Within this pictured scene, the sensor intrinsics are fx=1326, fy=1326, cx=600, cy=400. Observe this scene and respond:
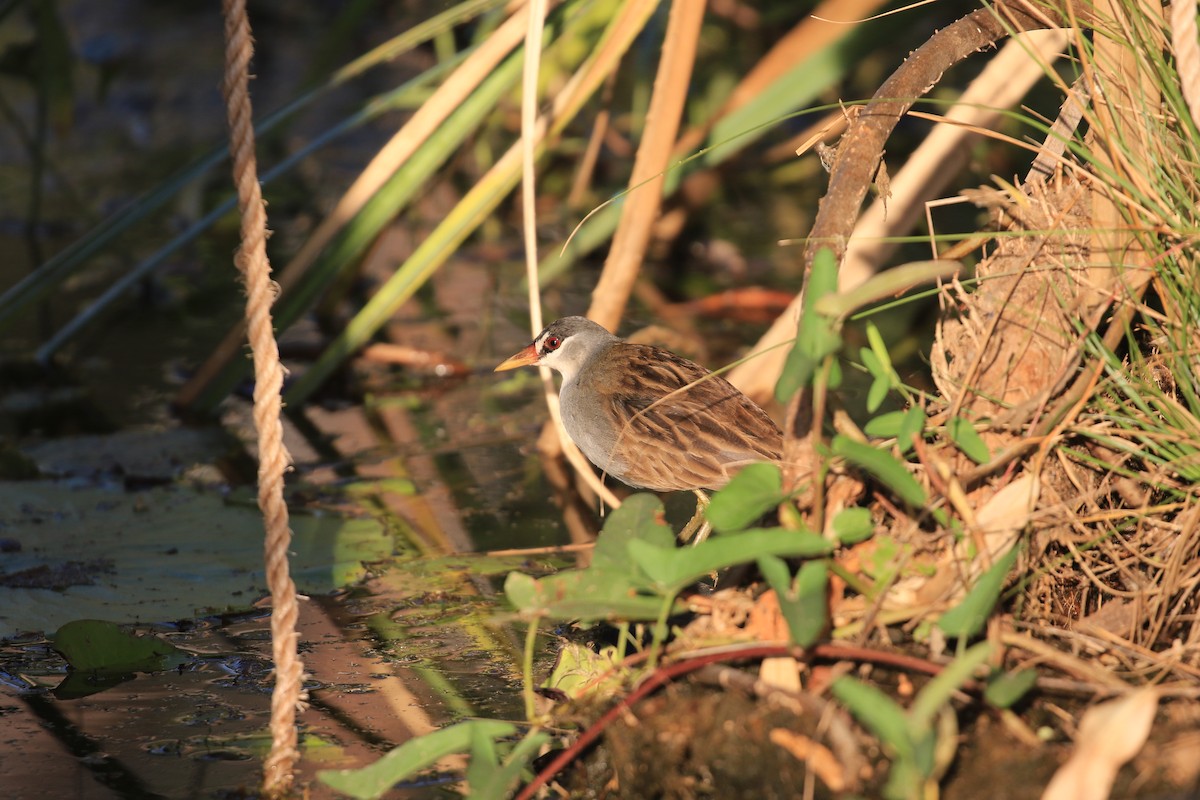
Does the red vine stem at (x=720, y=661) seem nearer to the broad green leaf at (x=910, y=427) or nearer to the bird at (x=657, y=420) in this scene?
the broad green leaf at (x=910, y=427)

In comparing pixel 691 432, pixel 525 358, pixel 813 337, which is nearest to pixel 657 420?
pixel 691 432

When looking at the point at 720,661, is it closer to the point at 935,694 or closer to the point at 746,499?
the point at 746,499

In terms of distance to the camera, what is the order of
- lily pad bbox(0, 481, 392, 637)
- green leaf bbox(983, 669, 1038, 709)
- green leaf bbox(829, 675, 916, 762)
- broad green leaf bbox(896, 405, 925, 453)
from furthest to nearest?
lily pad bbox(0, 481, 392, 637) < broad green leaf bbox(896, 405, 925, 453) < green leaf bbox(983, 669, 1038, 709) < green leaf bbox(829, 675, 916, 762)

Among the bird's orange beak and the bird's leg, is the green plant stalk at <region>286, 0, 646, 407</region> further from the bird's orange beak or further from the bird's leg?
the bird's leg

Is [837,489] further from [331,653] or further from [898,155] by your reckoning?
[898,155]

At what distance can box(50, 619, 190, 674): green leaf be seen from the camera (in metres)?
2.72

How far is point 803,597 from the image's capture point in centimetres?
192

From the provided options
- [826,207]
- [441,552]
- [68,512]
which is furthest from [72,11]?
[826,207]

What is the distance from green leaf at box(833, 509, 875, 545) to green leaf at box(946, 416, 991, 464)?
0.66 ft

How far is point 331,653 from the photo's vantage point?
2863 millimetres

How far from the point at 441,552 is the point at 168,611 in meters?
0.72

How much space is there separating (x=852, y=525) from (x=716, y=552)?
25cm

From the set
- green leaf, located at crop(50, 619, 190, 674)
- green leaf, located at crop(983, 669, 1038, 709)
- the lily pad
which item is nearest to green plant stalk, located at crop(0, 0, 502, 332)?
the lily pad

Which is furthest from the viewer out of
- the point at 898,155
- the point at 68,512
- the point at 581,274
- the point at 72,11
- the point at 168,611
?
the point at 72,11
